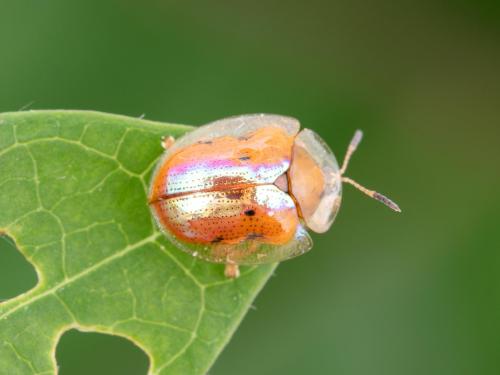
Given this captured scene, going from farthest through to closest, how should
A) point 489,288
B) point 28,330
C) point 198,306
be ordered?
point 489,288 → point 198,306 → point 28,330

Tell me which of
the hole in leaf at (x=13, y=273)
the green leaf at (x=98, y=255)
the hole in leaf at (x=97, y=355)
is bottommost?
the hole in leaf at (x=97, y=355)

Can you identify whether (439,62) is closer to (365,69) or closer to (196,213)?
(365,69)

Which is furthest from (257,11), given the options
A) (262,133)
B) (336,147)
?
(262,133)

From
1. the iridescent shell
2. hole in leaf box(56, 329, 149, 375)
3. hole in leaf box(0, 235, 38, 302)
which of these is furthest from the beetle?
hole in leaf box(56, 329, 149, 375)

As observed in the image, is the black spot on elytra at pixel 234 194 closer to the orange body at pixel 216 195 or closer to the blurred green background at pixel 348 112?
the orange body at pixel 216 195

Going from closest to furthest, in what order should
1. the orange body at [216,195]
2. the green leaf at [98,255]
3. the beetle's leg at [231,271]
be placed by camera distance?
the green leaf at [98,255]
the orange body at [216,195]
the beetle's leg at [231,271]

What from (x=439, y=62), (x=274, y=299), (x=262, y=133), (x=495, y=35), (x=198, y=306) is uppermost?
(x=495, y=35)

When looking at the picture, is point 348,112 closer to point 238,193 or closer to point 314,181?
point 314,181

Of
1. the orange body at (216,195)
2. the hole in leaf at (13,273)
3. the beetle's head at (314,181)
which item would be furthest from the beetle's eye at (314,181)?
the hole in leaf at (13,273)
